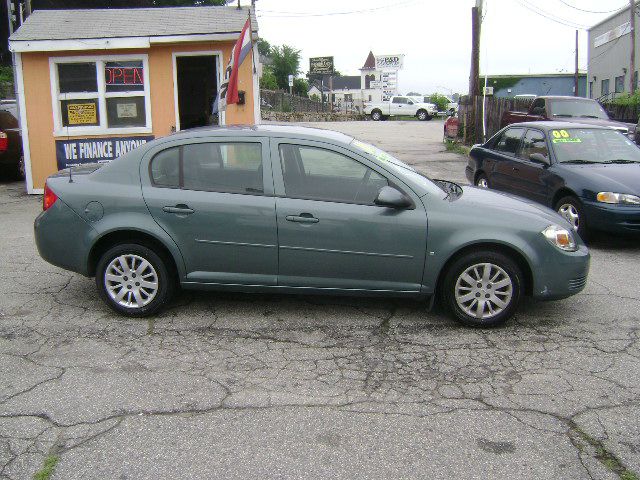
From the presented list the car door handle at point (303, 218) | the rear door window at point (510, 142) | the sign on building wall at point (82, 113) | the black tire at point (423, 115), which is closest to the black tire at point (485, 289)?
the car door handle at point (303, 218)

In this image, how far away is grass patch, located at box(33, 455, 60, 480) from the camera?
3241 mm

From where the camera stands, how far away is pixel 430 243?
203 inches

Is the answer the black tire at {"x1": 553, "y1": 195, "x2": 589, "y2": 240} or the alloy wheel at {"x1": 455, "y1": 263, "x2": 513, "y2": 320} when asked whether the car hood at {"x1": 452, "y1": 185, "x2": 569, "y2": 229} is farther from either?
the black tire at {"x1": 553, "y1": 195, "x2": 589, "y2": 240}

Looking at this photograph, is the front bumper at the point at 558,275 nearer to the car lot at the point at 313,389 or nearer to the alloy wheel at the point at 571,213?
the car lot at the point at 313,389

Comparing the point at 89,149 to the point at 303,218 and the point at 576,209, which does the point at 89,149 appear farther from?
the point at 576,209

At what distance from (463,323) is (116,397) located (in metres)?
2.70

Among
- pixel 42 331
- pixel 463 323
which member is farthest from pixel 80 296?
pixel 463 323

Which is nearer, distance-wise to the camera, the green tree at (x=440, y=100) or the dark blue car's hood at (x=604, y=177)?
the dark blue car's hood at (x=604, y=177)

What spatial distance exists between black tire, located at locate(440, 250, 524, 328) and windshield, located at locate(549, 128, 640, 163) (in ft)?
13.6

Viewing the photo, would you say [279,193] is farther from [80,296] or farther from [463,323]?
[80,296]

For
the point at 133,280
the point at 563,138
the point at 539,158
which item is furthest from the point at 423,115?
the point at 133,280

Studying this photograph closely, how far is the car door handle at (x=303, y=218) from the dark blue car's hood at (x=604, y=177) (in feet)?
14.3

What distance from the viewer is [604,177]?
804 cm

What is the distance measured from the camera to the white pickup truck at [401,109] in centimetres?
4809
